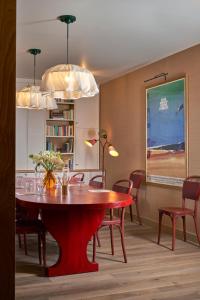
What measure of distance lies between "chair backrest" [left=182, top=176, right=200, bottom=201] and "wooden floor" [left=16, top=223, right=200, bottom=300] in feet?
2.06

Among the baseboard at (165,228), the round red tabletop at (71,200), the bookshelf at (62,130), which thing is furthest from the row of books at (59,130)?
the round red tabletop at (71,200)

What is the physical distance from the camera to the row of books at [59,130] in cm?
680

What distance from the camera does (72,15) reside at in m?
3.49

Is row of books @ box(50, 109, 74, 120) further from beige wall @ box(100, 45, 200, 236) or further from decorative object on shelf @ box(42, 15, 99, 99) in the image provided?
decorative object on shelf @ box(42, 15, 99, 99)

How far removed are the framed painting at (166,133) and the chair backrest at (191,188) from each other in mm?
225

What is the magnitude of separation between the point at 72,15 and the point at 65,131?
3587 millimetres

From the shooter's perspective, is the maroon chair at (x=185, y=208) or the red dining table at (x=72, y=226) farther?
the maroon chair at (x=185, y=208)

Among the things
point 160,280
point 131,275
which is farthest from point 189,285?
point 131,275

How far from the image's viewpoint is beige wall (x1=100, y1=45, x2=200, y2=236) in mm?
4562

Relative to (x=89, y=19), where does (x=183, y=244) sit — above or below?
below

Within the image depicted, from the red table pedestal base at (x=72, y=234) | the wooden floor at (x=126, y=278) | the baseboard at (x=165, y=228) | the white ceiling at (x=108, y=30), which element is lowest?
the wooden floor at (x=126, y=278)

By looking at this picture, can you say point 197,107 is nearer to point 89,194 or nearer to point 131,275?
point 89,194

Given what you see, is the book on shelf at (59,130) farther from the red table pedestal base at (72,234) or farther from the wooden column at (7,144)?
the wooden column at (7,144)

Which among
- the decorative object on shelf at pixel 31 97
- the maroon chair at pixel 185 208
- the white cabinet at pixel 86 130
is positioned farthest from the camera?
the white cabinet at pixel 86 130
